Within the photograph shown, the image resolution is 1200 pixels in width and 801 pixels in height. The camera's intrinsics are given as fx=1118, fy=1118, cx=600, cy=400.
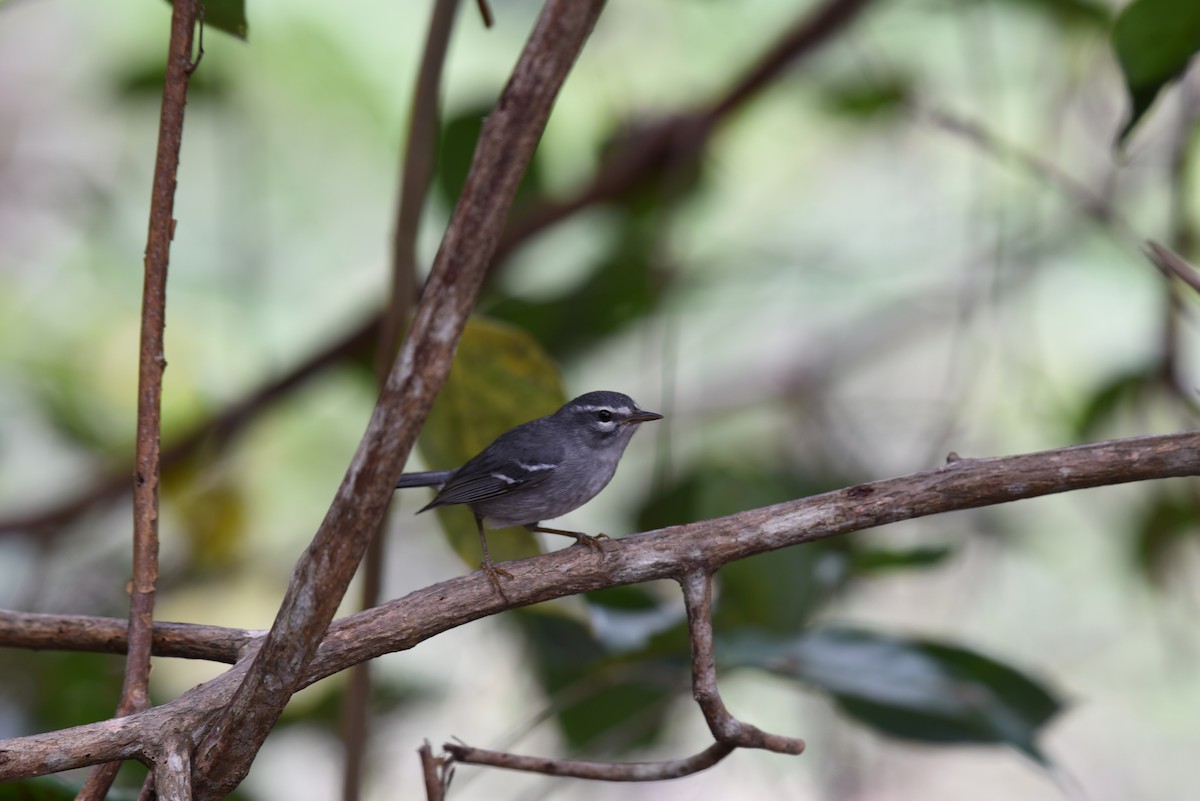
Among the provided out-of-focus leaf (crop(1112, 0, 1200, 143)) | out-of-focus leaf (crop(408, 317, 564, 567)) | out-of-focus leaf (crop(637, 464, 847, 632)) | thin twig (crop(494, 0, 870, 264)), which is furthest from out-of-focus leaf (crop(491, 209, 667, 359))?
out-of-focus leaf (crop(1112, 0, 1200, 143))

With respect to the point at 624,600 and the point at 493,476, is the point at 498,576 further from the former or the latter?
the point at 624,600

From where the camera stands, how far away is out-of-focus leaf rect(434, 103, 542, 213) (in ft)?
7.75

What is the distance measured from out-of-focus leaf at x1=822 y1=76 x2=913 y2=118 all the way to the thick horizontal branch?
1.84 meters

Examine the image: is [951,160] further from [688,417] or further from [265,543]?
[265,543]

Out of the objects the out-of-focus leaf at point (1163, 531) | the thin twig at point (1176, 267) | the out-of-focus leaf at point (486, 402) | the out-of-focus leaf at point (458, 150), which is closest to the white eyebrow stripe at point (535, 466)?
the out-of-focus leaf at point (486, 402)

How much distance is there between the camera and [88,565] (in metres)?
2.86

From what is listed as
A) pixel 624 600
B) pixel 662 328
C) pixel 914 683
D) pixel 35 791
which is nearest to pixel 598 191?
pixel 662 328

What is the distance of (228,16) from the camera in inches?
51.8

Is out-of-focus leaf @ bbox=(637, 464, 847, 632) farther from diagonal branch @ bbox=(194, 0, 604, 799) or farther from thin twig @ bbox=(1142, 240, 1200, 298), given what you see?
diagonal branch @ bbox=(194, 0, 604, 799)

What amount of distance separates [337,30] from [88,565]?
5.96 ft

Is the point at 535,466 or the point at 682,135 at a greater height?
the point at 682,135

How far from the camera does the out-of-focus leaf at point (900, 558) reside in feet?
6.30

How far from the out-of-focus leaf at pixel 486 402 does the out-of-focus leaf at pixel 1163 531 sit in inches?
71.2

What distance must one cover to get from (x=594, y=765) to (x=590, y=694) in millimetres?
988
